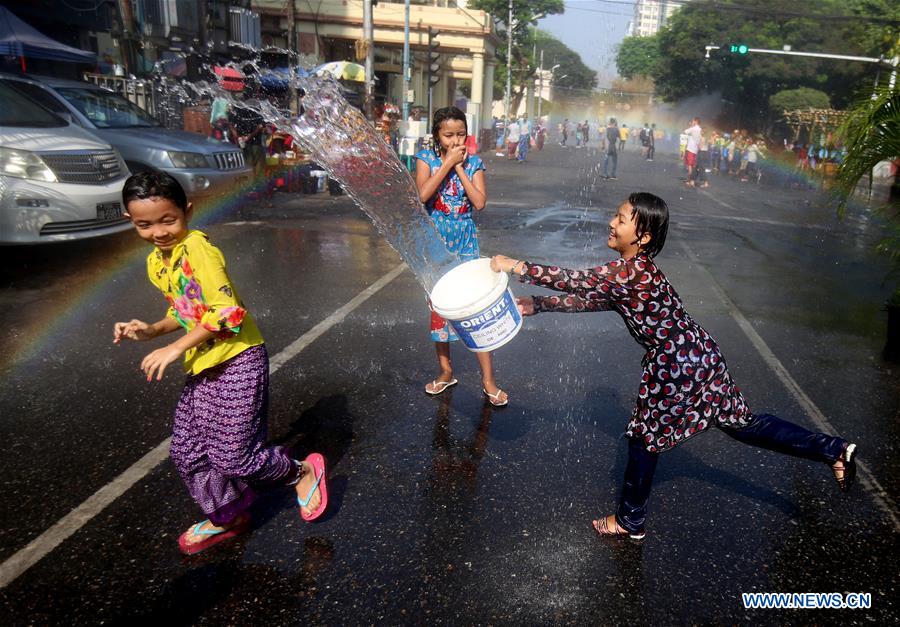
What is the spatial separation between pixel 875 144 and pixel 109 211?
26.1ft

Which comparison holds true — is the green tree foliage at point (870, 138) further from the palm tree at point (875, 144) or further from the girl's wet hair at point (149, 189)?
the girl's wet hair at point (149, 189)

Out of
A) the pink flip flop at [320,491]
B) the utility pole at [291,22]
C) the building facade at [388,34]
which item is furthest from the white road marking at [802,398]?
the building facade at [388,34]

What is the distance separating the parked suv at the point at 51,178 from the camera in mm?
7273

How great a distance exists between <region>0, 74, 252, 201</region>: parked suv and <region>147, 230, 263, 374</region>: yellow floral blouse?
806cm

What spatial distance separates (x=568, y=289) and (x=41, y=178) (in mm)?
6812

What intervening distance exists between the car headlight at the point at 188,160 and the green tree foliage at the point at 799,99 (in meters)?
38.9

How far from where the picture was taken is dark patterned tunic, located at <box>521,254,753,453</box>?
2824 millimetres

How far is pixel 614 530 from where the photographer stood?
10.2 feet

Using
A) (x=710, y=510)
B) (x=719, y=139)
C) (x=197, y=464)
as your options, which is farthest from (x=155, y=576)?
(x=719, y=139)

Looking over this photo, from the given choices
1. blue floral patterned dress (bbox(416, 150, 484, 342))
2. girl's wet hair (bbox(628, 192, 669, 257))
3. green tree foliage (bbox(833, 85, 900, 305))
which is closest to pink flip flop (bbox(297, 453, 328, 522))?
blue floral patterned dress (bbox(416, 150, 484, 342))

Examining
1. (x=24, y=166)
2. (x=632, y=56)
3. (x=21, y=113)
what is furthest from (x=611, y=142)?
(x=632, y=56)

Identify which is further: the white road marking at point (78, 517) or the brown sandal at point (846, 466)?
the brown sandal at point (846, 466)

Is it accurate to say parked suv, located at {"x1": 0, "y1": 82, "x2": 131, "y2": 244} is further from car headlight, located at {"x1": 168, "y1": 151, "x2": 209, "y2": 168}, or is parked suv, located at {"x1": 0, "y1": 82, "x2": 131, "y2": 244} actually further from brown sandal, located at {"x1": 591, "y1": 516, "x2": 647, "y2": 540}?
brown sandal, located at {"x1": 591, "y1": 516, "x2": 647, "y2": 540}

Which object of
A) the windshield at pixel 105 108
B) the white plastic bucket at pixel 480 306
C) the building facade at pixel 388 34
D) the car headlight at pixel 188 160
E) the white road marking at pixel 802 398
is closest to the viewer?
the white plastic bucket at pixel 480 306
